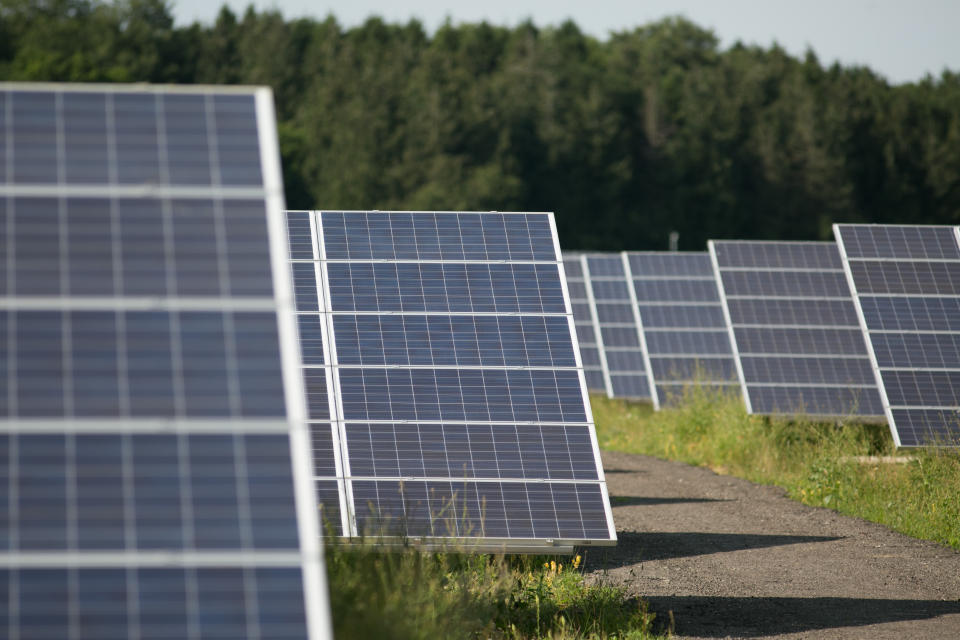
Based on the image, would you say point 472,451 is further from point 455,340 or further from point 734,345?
point 734,345

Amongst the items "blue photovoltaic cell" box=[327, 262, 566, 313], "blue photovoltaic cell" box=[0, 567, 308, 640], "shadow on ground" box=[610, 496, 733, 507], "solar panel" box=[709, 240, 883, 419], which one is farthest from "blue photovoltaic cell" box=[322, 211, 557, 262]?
"solar panel" box=[709, 240, 883, 419]

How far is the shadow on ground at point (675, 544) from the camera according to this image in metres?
14.0

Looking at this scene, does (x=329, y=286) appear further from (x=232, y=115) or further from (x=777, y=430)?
(x=777, y=430)

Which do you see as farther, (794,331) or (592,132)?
Result: (592,132)

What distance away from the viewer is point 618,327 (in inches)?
1280

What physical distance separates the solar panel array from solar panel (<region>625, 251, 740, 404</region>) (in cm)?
44

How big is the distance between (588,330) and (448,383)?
21841 millimetres

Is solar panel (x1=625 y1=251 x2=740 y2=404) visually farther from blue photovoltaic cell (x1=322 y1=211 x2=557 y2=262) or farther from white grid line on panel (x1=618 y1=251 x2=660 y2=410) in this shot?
blue photovoltaic cell (x1=322 y1=211 x2=557 y2=262)

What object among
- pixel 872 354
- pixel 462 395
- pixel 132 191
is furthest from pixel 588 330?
pixel 132 191

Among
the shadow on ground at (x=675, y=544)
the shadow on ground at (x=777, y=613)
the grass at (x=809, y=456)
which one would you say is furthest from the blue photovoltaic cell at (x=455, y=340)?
the grass at (x=809, y=456)

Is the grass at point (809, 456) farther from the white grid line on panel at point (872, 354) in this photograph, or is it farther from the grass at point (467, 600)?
the grass at point (467, 600)

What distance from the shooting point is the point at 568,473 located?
1112cm

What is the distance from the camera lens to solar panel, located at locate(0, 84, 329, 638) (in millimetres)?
5375

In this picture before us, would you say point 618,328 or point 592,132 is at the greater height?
point 592,132
